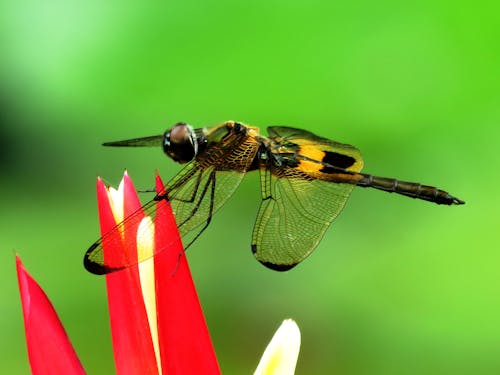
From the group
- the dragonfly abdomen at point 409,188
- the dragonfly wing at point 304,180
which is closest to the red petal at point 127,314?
the dragonfly wing at point 304,180

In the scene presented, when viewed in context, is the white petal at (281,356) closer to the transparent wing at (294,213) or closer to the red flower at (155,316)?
the red flower at (155,316)

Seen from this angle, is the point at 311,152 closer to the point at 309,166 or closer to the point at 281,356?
the point at 309,166

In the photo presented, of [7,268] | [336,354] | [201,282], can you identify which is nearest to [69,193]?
[7,268]

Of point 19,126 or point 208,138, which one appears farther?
point 19,126

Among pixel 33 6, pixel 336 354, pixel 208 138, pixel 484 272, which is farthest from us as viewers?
pixel 33 6

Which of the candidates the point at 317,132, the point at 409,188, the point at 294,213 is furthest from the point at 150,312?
the point at 317,132

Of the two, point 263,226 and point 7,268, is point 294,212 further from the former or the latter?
point 7,268

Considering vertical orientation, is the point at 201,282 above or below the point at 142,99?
below
